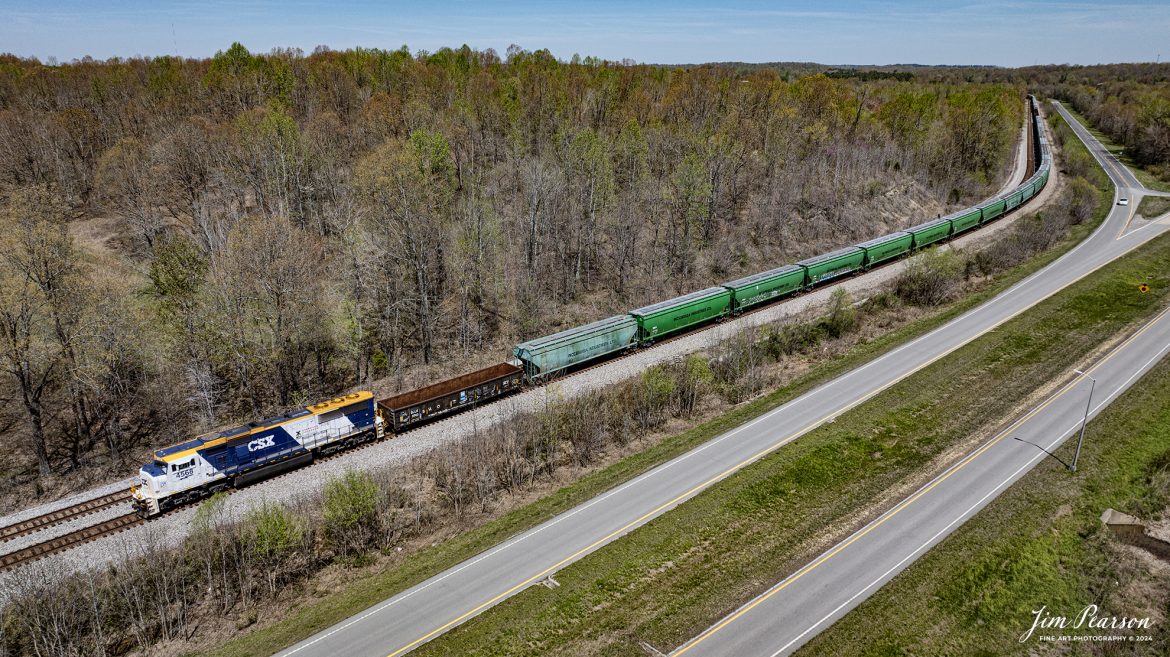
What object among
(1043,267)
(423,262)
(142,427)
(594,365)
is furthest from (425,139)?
(1043,267)

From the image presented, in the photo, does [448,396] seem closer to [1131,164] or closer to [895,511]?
[895,511]

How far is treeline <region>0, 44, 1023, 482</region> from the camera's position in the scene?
133ft

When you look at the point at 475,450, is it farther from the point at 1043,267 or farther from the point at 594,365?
the point at 1043,267

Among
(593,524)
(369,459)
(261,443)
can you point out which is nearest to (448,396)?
(369,459)

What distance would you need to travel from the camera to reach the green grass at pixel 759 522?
25.3 meters

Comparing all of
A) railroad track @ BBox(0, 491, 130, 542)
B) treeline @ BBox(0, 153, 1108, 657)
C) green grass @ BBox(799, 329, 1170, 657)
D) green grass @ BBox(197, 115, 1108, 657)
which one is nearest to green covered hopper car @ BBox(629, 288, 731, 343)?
treeline @ BBox(0, 153, 1108, 657)

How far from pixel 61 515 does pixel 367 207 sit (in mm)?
32295

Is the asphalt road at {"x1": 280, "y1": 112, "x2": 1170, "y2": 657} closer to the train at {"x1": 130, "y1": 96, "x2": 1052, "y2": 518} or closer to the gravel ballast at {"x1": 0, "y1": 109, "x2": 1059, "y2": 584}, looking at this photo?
the gravel ballast at {"x1": 0, "y1": 109, "x2": 1059, "y2": 584}

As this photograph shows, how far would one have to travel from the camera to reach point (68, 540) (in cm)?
2950

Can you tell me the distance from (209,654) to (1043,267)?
278ft

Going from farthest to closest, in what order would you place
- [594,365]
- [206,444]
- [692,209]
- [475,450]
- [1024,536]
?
[692,209] → [594,365] → [475,450] → [206,444] → [1024,536]

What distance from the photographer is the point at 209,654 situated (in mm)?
24406

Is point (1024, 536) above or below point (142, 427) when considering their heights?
below

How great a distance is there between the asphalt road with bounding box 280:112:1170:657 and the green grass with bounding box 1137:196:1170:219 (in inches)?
2497
